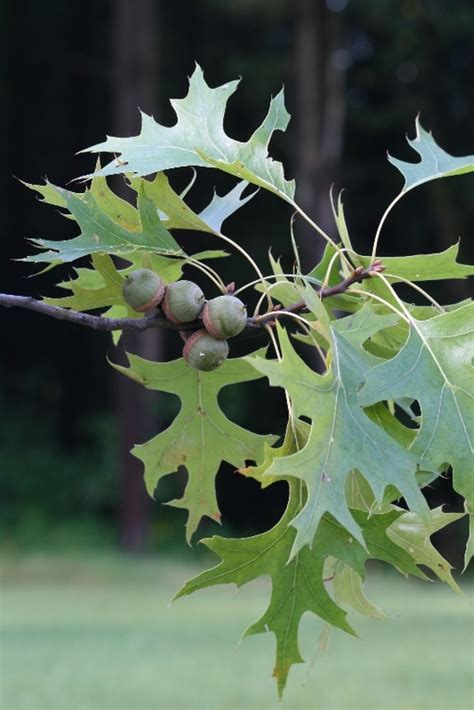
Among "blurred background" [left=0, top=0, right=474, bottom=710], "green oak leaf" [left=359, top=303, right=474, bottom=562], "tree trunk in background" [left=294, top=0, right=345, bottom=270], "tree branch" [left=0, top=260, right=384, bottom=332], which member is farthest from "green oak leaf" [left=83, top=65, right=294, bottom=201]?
"tree trunk in background" [left=294, top=0, right=345, bottom=270]

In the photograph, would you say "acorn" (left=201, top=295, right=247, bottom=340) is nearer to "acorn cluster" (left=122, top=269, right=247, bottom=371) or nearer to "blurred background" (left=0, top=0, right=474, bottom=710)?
"acorn cluster" (left=122, top=269, right=247, bottom=371)

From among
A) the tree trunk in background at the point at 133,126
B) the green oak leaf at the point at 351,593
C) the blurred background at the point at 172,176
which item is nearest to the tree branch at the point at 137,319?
the green oak leaf at the point at 351,593

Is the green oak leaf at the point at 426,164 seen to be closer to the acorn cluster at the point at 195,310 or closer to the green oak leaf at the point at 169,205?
the green oak leaf at the point at 169,205

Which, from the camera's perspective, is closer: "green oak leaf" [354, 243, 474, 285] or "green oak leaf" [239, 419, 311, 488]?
"green oak leaf" [239, 419, 311, 488]

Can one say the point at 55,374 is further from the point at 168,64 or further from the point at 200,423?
the point at 200,423

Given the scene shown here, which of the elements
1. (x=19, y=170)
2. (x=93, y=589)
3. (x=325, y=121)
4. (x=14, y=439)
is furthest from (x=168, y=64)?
(x=93, y=589)
